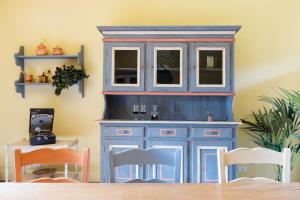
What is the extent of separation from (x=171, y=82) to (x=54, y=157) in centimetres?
179

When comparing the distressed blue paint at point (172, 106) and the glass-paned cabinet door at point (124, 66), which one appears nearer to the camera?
the glass-paned cabinet door at point (124, 66)

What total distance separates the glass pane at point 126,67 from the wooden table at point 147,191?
187cm

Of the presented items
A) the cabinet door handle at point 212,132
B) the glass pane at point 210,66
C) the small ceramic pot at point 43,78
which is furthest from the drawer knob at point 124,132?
the small ceramic pot at point 43,78

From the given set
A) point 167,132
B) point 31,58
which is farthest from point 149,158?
point 31,58

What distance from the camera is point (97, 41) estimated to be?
3.54 metres

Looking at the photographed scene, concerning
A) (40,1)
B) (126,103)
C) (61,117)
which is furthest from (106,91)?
(40,1)

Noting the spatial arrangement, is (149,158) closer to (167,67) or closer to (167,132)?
(167,132)

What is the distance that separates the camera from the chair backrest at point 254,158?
4.78 ft

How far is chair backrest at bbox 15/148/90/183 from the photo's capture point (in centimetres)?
148

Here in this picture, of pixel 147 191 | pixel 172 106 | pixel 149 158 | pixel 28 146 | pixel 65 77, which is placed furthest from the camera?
pixel 172 106

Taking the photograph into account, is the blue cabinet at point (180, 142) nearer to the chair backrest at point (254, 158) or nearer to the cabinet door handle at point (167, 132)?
the cabinet door handle at point (167, 132)

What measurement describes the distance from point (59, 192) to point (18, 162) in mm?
397

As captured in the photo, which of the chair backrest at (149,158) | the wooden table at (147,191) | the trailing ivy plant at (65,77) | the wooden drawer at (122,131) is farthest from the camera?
the trailing ivy plant at (65,77)

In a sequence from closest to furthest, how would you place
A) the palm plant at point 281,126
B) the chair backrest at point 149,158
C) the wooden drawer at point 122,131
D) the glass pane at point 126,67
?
the chair backrest at point 149,158, the palm plant at point 281,126, the wooden drawer at point 122,131, the glass pane at point 126,67
